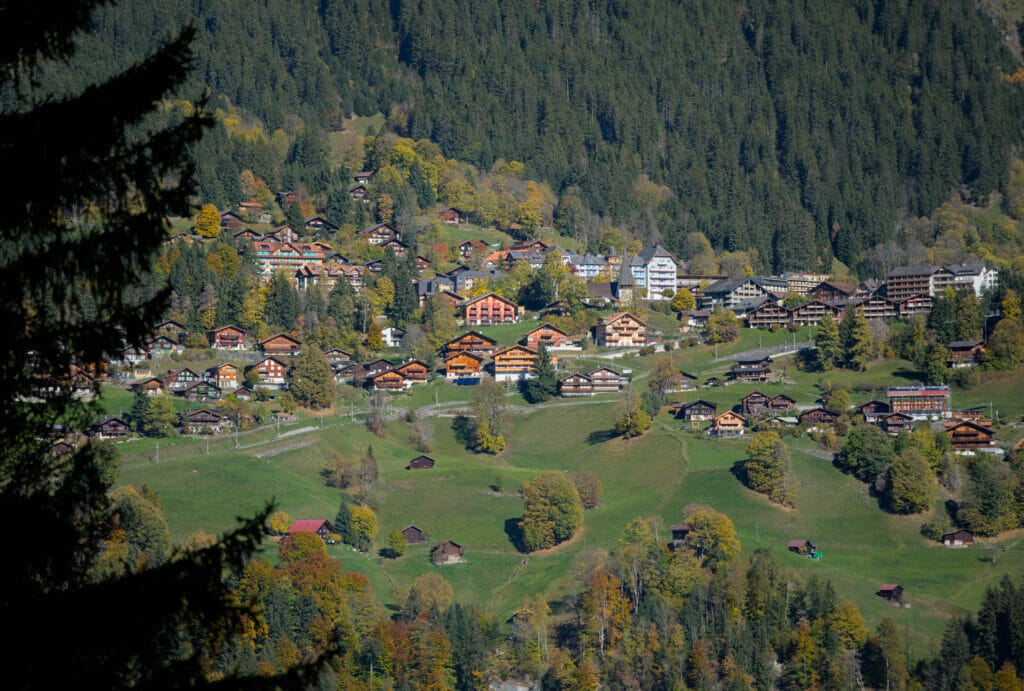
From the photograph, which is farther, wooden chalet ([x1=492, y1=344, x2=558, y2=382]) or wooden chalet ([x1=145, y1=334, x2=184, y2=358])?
wooden chalet ([x1=492, y1=344, x2=558, y2=382])

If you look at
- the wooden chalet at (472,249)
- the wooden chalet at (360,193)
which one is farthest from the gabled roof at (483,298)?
the wooden chalet at (360,193)

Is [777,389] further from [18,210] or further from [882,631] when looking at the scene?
[18,210]

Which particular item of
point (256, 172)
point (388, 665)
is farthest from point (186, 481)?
point (256, 172)

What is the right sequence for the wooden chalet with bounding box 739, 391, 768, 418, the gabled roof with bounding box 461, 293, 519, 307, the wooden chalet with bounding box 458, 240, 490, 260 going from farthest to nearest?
the wooden chalet with bounding box 458, 240, 490, 260
the gabled roof with bounding box 461, 293, 519, 307
the wooden chalet with bounding box 739, 391, 768, 418

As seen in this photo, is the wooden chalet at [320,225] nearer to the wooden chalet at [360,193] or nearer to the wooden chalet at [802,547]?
the wooden chalet at [360,193]

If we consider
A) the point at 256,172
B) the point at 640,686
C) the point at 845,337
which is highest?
the point at 256,172

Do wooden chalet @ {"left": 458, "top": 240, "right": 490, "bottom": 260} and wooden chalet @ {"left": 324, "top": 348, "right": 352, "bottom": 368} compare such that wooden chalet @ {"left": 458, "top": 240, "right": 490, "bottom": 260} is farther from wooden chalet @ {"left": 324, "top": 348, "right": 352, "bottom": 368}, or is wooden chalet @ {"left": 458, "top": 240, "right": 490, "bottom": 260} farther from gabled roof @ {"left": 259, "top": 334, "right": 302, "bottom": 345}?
gabled roof @ {"left": 259, "top": 334, "right": 302, "bottom": 345}

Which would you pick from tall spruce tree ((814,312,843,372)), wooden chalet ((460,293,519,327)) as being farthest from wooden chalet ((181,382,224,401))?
tall spruce tree ((814,312,843,372))

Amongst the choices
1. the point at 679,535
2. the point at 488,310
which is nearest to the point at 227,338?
the point at 488,310
